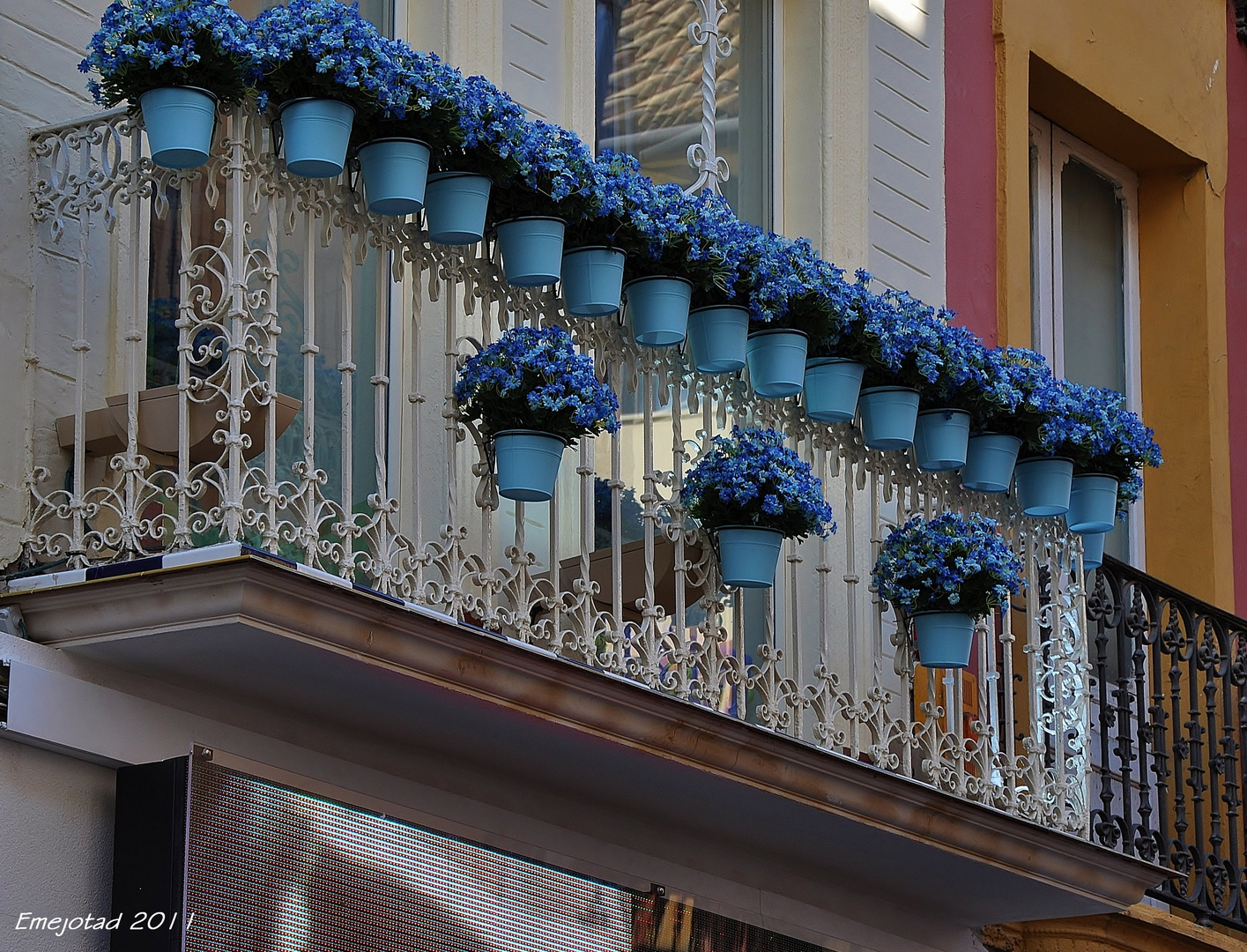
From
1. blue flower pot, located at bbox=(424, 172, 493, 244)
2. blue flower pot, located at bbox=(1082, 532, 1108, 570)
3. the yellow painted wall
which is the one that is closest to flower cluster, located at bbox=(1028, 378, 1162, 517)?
blue flower pot, located at bbox=(1082, 532, 1108, 570)

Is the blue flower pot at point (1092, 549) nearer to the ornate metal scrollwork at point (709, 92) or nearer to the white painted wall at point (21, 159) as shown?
the ornate metal scrollwork at point (709, 92)

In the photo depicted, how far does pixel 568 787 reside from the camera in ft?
23.1

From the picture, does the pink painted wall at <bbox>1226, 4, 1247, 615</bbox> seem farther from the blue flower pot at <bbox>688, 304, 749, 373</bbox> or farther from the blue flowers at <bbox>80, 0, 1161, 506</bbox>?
the blue flower pot at <bbox>688, 304, 749, 373</bbox>

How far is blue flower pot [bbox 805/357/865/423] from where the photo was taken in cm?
759

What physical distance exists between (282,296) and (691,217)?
4.22 feet

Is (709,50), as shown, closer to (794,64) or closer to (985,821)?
(794,64)

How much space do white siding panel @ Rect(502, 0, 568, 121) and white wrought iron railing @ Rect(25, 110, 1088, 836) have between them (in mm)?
953

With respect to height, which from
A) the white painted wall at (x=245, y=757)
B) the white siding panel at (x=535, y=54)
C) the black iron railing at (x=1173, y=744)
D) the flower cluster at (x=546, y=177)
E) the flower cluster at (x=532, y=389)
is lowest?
the white painted wall at (x=245, y=757)

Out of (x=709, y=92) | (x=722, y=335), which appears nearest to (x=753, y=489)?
(x=722, y=335)

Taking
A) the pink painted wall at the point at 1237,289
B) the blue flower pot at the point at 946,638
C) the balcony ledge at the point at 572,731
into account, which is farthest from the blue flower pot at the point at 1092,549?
the pink painted wall at the point at 1237,289

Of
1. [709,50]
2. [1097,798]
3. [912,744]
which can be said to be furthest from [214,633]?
[1097,798]

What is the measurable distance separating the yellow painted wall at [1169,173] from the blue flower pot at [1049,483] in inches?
85.1

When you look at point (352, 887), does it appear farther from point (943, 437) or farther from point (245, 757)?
point (943, 437)

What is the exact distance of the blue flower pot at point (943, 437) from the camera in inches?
312
